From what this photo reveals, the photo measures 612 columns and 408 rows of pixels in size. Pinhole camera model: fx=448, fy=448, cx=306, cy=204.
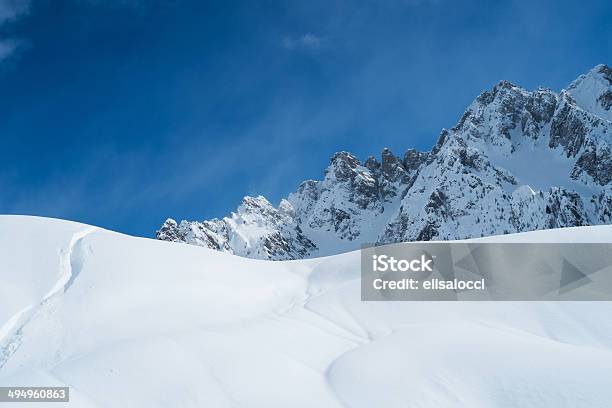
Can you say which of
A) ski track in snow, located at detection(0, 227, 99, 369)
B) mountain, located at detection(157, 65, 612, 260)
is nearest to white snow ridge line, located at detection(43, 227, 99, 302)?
ski track in snow, located at detection(0, 227, 99, 369)

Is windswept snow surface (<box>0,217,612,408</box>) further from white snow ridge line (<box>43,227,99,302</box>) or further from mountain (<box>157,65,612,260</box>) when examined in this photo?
mountain (<box>157,65,612,260</box>)

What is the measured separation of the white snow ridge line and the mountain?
85.6 m

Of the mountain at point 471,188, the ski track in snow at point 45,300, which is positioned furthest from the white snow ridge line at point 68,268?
the mountain at point 471,188

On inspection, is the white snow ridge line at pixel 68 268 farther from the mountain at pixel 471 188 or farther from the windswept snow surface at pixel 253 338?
the mountain at pixel 471 188

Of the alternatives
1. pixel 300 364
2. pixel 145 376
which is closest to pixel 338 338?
pixel 300 364

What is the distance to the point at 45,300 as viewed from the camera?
1084cm

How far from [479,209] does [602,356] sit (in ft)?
322

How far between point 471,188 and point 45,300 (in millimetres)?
104720

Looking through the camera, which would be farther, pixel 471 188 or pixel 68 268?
pixel 471 188

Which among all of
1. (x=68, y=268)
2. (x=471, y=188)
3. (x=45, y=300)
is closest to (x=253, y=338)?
(x=45, y=300)

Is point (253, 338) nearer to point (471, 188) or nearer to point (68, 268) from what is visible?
point (68, 268)

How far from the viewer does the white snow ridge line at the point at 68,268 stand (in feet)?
37.6

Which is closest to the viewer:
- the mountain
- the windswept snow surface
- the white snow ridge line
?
the windswept snow surface

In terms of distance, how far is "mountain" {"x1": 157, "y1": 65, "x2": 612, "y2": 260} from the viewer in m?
93.5
